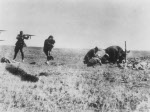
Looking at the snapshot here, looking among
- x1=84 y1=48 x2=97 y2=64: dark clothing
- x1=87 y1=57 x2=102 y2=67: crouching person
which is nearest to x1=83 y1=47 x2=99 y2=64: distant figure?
x1=84 y1=48 x2=97 y2=64: dark clothing

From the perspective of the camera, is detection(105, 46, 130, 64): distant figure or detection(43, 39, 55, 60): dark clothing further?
detection(105, 46, 130, 64): distant figure

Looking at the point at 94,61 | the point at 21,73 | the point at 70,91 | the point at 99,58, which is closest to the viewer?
the point at 70,91

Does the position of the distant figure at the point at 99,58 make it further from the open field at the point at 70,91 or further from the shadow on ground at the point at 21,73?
the shadow on ground at the point at 21,73

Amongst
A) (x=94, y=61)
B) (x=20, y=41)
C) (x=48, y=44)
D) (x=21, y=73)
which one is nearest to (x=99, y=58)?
(x=94, y=61)

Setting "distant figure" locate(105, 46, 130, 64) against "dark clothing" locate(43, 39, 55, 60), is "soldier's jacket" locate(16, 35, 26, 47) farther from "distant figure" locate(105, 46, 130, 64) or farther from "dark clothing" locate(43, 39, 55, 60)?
"distant figure" locate(105, 46, 130, 64)

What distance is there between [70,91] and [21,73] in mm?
3888

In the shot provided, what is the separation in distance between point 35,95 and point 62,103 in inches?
54.7

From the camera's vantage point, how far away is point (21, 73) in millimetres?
17875

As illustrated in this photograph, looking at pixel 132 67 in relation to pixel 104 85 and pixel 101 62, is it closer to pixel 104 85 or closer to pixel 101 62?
pixel 101 62

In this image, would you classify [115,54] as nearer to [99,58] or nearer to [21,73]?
[99,58]

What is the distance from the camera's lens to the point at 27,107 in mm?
13078

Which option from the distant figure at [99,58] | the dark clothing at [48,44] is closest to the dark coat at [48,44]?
the dark clothing at [48,44]

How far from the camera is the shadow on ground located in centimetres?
1695

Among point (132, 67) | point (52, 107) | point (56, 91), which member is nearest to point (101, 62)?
point (132, 67)
